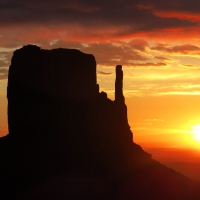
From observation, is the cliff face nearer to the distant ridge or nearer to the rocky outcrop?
the distant ridge

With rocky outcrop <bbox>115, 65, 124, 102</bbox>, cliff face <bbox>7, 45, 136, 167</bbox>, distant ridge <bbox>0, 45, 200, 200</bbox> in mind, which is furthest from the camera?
rocky outcrop <bbox>115, 65, 124, 102</bbox>

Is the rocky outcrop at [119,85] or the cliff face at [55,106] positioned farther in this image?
the rocky outcrop at [119,85]

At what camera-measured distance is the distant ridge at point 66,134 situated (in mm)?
81438

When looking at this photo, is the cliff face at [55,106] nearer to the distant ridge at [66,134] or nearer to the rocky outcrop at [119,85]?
the distant ridge at [66,134]

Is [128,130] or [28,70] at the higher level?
[28,70]

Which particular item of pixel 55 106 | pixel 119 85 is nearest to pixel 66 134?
pixel 55 106

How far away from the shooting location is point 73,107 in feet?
281

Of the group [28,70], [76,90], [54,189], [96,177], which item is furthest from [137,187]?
[28,70]

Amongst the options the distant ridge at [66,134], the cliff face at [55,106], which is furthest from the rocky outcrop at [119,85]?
the cliff face at [55,106]

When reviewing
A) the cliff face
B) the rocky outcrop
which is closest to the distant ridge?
the cliff face

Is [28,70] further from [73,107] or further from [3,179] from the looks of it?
[3,179]

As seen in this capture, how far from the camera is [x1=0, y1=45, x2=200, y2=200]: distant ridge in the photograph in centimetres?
8144

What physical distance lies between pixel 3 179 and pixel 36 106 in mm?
11267

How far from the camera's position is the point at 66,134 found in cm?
8500
